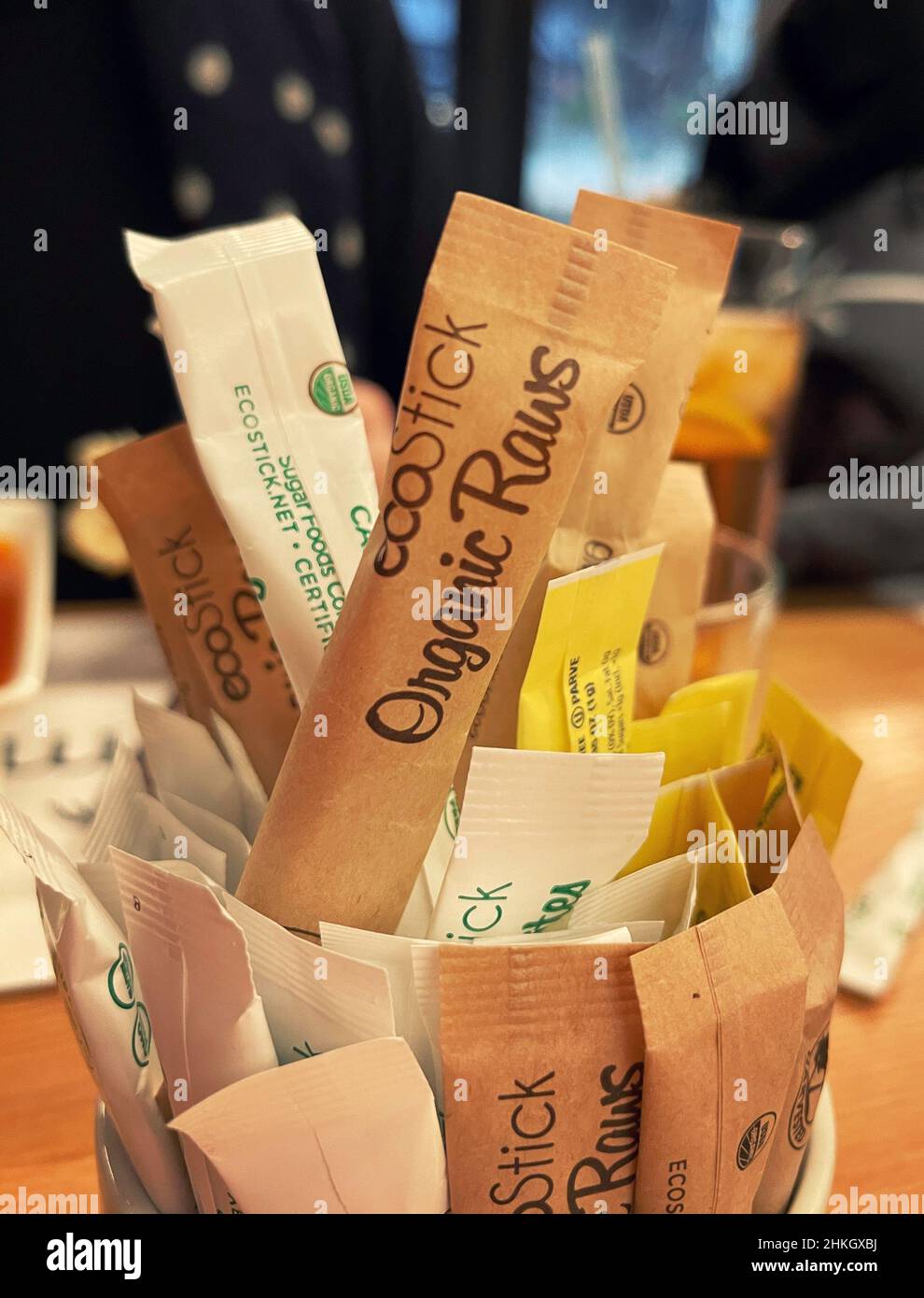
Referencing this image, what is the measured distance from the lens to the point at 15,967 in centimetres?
37

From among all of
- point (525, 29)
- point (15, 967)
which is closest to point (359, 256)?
point (15, 967)

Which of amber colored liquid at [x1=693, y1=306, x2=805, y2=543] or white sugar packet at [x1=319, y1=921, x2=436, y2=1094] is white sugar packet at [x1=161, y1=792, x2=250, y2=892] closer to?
white sugar packet at [x1=319, y1=921, x2=436, y2=1094]

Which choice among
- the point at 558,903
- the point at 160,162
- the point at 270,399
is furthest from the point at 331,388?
the point at 160,162

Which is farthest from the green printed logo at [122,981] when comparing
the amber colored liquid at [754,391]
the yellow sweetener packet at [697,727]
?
the amber colored liquid at [754,391]

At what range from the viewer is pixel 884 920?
0.41 metres

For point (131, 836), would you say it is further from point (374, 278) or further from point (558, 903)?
point (374, 278)

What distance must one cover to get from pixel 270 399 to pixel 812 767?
0.46ft

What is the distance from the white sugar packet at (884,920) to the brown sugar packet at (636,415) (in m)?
0.20

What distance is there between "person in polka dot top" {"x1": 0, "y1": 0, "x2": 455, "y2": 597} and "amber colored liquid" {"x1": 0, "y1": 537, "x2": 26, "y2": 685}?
0.31 m

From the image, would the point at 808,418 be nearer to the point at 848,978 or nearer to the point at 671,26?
the point at 848,978

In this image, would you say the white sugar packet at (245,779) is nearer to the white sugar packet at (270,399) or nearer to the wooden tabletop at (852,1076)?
the white sugar packet at (270,399)

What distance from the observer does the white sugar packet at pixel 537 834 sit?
190 mm

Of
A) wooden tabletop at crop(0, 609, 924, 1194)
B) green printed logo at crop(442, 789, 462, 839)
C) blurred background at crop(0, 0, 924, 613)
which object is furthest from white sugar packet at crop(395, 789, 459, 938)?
blurred background at crop(0, 0, 924, 613)

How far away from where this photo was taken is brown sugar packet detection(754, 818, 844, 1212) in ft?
0.66
